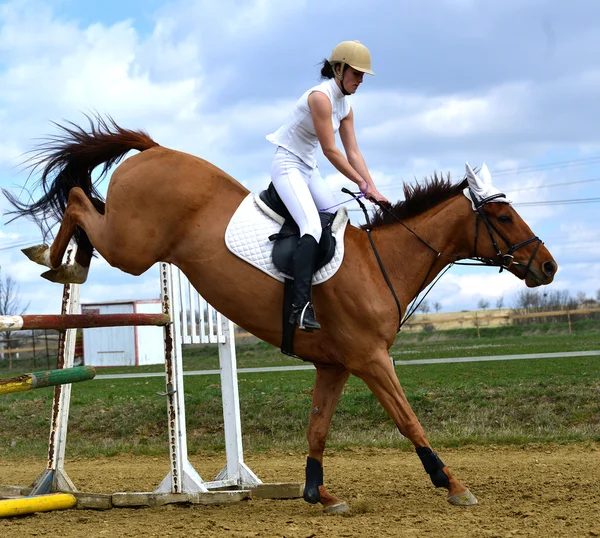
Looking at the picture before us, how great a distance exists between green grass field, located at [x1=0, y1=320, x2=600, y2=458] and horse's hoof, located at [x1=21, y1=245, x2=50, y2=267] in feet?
15.0

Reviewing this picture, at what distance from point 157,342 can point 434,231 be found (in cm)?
2733

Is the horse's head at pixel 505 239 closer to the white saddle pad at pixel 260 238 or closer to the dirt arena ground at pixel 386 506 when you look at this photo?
the white saddle pad at pixel 260 238

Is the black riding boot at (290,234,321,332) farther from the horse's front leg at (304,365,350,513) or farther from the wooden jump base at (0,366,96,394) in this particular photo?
the wooden jump base at (0,366,96,394)

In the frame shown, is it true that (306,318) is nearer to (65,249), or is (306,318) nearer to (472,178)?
(472,178)

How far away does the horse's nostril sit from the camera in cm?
579

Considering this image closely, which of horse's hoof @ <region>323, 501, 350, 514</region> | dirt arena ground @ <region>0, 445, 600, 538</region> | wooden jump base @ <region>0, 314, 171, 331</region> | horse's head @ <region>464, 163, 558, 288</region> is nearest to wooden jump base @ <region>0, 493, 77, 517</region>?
dirt arena ground @ <region>0, 445, 600, 538</region>

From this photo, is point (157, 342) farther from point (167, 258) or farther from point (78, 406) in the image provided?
point (167, 258)

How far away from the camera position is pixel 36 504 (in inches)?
233

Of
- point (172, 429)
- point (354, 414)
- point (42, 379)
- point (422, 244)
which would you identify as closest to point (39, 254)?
point (42, 379)

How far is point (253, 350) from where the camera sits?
31969mm

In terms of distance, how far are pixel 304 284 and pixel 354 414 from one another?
6.46m

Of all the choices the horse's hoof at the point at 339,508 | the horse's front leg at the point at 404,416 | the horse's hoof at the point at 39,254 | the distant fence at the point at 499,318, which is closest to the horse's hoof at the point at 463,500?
the horse's front leg at the point at 404,416

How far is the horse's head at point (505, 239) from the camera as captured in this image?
5809 mm

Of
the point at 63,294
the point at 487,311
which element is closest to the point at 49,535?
the point at 63,294
